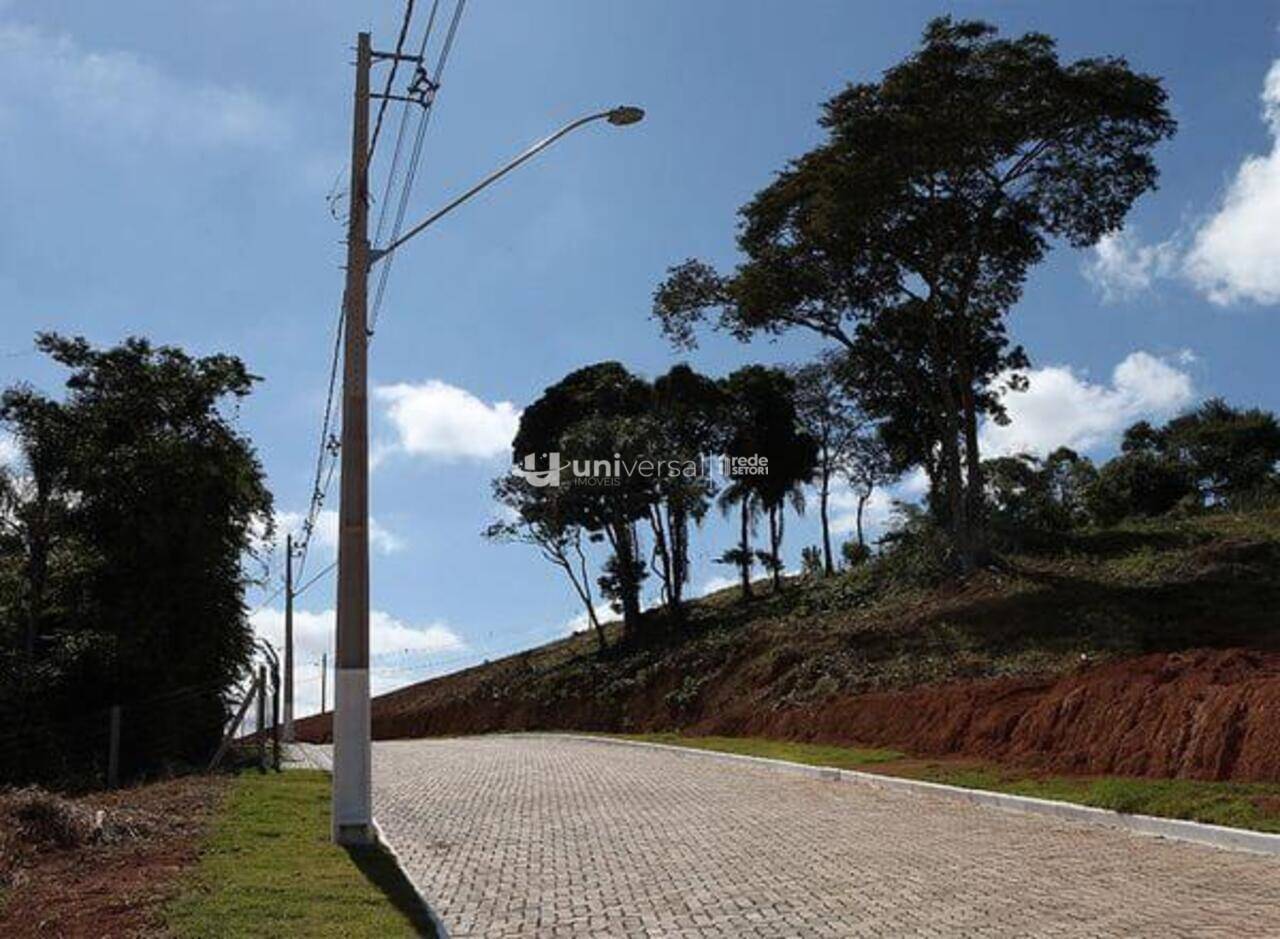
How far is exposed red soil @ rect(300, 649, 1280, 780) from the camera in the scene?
1506cm

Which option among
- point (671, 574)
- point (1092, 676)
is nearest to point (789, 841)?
point (1092, 676)

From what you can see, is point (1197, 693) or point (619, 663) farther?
point (619, 663)

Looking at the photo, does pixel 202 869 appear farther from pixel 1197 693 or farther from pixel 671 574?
pixel 671 574

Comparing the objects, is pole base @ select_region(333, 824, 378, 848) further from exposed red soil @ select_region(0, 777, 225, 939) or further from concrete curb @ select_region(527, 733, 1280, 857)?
concrete curb @ select_region(527, 733, 1280, 857)

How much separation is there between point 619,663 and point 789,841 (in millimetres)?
34967

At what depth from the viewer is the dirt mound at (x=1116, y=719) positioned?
1498cm

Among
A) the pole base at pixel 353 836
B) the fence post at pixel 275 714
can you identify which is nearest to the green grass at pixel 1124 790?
the pole base at pixel 353 836

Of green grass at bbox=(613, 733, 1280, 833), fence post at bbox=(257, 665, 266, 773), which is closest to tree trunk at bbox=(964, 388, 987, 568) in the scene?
green grass at bbox=(613, 733, 1280, 833)

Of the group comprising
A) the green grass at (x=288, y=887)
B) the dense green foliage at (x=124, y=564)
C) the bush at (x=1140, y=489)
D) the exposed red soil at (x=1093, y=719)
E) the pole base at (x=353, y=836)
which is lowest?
the green grass at (x=288, y=887)

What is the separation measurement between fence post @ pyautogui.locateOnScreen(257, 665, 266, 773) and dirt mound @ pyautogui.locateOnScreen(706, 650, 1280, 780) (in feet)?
36.3

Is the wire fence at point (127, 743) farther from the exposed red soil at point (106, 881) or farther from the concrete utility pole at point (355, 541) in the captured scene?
the concrete utility pole at point (355, 541)

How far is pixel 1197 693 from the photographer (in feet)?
54.1

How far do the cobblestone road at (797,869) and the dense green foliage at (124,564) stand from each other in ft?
32.8

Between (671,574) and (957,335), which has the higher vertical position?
(957,335)
